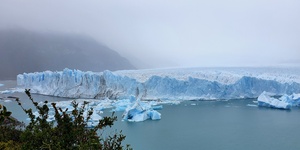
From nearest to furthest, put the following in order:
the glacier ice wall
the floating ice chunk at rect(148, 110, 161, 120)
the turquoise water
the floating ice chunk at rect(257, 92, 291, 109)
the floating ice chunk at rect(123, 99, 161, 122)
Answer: the turquoise water, the floating ice chunk at rect(123, 99, 161, 122), the floating ice chunk at rect(148, 110, 161, 120), the floating ice chunk at rect(257, 92, 291, 109), the glacier ice wall

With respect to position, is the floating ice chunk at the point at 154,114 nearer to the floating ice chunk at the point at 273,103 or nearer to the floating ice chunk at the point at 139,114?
the floating ice chunk at the point at 139,114

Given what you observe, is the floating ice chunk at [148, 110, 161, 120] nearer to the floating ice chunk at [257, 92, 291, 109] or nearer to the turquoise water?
the turquoise water

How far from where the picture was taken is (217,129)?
10023 millimetres

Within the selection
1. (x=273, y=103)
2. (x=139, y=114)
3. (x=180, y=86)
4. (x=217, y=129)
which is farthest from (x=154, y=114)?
(x=273, y=103)

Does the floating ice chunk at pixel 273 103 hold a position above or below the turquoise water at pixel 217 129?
above

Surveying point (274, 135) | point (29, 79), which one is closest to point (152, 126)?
point (274, 135)

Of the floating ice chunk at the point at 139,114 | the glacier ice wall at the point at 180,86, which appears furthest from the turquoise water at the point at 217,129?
the glacier ice wall at the point at 180,86

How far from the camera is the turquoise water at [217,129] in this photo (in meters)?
8.24

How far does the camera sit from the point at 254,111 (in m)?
13.2

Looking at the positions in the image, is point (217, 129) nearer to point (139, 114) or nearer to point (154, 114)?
point (154, 114)

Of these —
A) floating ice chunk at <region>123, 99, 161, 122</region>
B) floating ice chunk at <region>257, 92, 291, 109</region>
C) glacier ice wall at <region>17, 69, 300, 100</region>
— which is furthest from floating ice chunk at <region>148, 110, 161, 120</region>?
floating ice chunk at <region>257, 92, 291, 109</region>

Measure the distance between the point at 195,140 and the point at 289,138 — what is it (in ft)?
9.36

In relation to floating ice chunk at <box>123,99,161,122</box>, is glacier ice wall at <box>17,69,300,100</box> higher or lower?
higher

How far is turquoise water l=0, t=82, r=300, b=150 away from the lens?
8.24 metres
